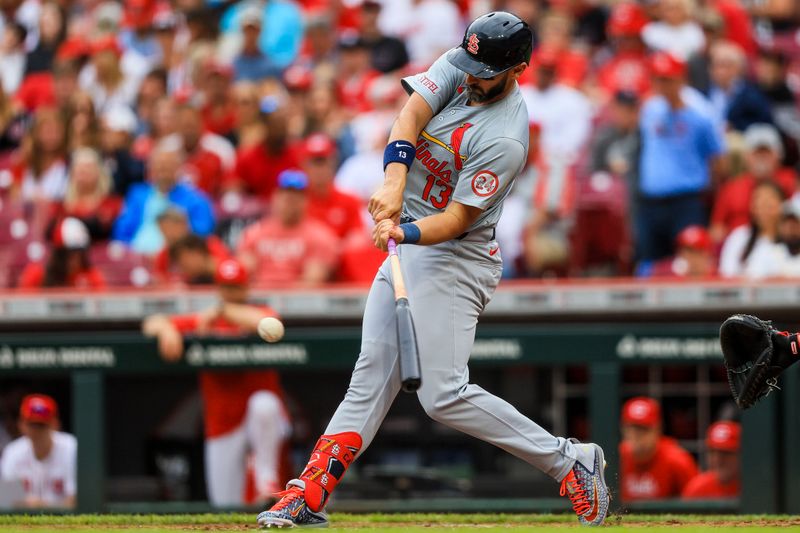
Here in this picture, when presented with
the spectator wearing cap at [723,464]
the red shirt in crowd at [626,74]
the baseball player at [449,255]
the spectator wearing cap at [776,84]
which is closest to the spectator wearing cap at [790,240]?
the spectator wearing cap at [723,464]

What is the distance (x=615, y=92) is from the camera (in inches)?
382

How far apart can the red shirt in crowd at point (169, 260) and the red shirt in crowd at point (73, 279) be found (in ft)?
1.14

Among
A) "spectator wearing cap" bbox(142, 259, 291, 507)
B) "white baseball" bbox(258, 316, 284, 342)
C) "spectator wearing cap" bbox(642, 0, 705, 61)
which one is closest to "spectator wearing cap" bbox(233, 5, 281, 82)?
"spectator wearing cap" bbox(642, 0, 705, 61)

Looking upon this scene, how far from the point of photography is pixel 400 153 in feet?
14.8

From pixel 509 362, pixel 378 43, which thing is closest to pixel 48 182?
pixel 378 43

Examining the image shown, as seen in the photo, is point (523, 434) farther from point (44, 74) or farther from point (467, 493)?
point (44, 74)

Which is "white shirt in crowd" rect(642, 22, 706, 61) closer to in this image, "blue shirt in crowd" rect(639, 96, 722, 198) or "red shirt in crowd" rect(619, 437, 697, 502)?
"blue shirt in crowd" rect(639, 96, 722, 198)

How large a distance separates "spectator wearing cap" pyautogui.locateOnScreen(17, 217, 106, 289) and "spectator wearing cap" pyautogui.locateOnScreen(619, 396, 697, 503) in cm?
334

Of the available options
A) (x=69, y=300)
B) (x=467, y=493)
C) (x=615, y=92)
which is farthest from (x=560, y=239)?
(x=69, y=300)

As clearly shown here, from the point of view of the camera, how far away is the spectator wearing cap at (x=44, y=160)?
33.7 ft

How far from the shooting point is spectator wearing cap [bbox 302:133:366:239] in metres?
8.94

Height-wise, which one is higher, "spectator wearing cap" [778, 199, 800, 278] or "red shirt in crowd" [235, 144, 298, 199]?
"red shirt in crowd" [235, 144, 298, 199]

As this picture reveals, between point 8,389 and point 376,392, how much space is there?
3.68 m

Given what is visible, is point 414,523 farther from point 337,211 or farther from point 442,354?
point 337,211
